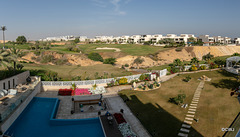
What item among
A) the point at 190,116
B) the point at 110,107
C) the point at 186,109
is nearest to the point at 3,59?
the point at 110,107

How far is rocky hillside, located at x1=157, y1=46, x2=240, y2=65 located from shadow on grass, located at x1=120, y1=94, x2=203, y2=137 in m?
55.5

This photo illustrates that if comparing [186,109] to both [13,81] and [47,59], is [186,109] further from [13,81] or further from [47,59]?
[47,59]

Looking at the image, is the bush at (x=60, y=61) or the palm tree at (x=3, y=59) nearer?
the palm tree at (x=3, y=59)

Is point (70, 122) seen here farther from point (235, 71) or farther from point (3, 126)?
point (235, 71)

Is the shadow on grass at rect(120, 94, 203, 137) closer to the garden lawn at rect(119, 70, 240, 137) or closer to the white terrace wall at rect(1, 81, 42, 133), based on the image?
the garden lawn at rect(119, 70, 240, 137)

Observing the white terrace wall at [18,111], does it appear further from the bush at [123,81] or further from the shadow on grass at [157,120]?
the bush at [123,81]

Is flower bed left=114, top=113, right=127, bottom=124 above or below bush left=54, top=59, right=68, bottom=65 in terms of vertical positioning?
below

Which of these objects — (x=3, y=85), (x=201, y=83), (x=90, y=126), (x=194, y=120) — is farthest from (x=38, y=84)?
(x=201, y=83)

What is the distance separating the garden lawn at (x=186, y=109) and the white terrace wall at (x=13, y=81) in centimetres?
1829

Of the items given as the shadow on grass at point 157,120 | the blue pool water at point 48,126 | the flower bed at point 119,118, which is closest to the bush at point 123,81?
the shadow on grass at point 157,120

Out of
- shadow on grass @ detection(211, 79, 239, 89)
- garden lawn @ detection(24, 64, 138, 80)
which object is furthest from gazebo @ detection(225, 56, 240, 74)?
garden lawn @ detection(24, 64, 138, 80)

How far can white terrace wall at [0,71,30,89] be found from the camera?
2381cm

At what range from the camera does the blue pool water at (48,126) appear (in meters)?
16.2

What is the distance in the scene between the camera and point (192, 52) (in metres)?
83.9
